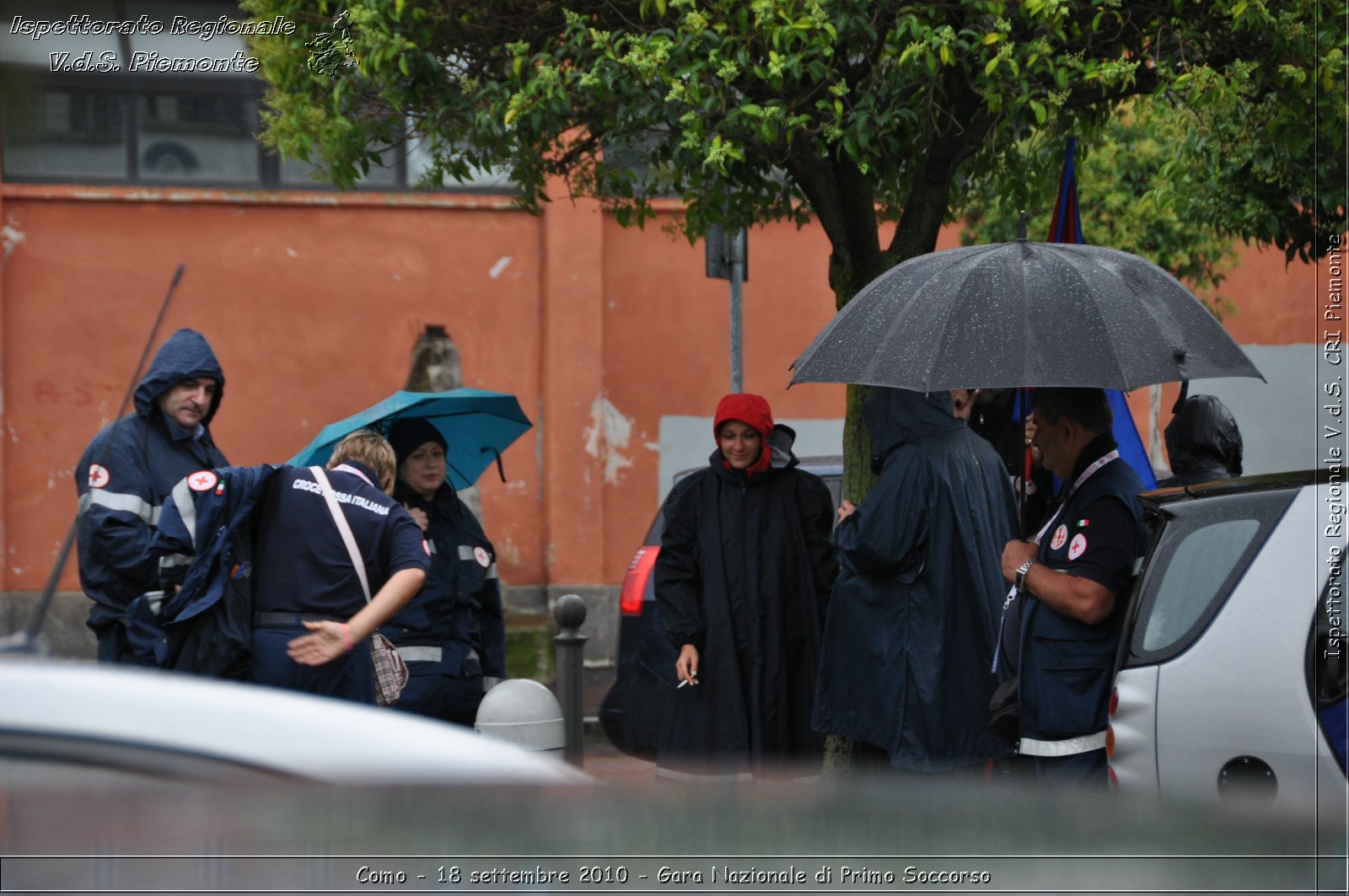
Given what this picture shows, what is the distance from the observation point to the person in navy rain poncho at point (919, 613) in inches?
185

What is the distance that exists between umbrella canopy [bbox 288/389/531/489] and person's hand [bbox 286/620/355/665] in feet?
4.22

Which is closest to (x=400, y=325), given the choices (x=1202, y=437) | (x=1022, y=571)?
(x=1202, y=437)

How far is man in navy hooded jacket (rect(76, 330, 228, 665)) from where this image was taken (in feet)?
16.6

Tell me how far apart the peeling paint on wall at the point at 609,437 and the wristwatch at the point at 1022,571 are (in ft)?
27.2

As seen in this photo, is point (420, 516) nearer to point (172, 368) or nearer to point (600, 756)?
point (172, 368)

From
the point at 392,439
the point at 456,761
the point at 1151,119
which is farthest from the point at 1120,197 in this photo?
the point at 456,761

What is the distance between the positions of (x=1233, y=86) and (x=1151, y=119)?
3.37m

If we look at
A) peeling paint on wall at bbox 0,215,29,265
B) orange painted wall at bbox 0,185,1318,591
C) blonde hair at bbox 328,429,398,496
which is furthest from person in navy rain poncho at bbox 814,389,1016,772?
peeling paint on wall at bbox 0,215,29,265

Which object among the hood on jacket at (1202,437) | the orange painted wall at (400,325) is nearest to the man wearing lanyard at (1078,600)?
the hood on jacket at (1202,437)

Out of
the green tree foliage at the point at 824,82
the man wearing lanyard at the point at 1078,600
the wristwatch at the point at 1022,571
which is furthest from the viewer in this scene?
the green tree foliage at the point at 824,82

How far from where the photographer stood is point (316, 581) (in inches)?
179

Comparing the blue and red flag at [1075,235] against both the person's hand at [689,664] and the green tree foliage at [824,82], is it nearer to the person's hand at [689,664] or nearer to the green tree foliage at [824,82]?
the green tree foliage at [824,82]

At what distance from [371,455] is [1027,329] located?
2261 mm

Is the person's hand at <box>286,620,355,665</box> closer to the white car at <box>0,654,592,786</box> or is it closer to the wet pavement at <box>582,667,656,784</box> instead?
the white car at <box>0,654,592,786</box>
